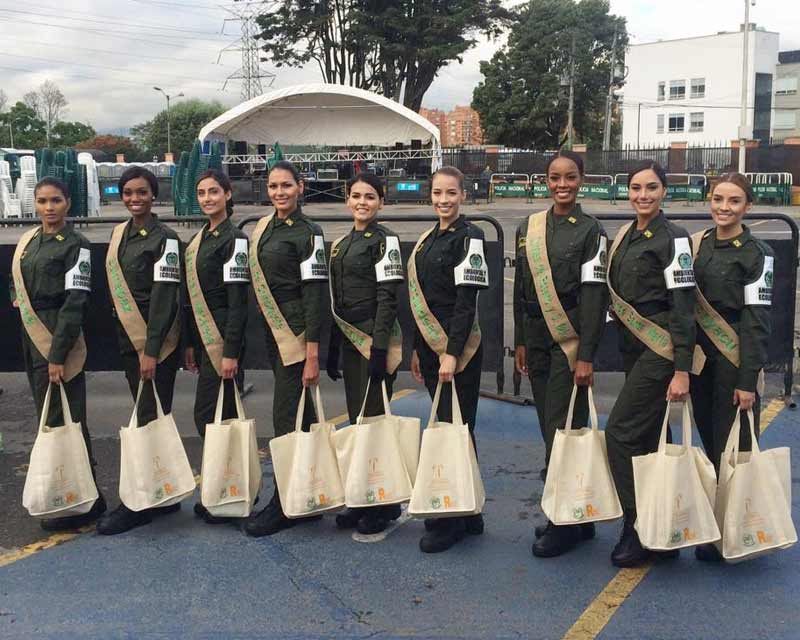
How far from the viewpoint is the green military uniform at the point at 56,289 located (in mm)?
4438

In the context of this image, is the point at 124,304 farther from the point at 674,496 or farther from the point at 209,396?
the point at 674,496

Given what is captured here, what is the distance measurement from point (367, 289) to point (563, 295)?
1.00 m

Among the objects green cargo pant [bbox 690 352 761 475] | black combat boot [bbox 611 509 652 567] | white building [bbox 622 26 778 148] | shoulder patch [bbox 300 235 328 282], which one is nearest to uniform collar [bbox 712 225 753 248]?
green cargo pant [bbox 690 352 761 475]

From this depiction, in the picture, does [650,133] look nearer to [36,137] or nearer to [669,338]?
[36,137]

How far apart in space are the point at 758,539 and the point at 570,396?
105 centimetres

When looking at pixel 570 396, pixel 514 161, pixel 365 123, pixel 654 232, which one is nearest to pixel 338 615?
pixel 570 396

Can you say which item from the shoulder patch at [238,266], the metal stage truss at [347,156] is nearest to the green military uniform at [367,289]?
the shoulder patch at [238,266]

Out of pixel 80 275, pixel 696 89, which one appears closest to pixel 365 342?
pixel 80 275

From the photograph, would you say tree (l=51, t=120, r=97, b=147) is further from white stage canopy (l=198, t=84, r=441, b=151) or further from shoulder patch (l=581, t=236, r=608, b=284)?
shoulder patch (l=581, t=236, r=608, b=284)

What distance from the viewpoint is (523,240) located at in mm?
4254

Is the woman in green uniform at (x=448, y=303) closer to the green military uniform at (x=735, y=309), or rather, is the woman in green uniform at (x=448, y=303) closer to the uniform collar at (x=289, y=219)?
the uniform collar at (x=289, y=219)

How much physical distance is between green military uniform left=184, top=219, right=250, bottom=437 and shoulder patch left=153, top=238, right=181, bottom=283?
0.11 metres

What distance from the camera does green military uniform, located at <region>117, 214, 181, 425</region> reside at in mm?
4441

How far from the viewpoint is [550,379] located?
13.8 feet
